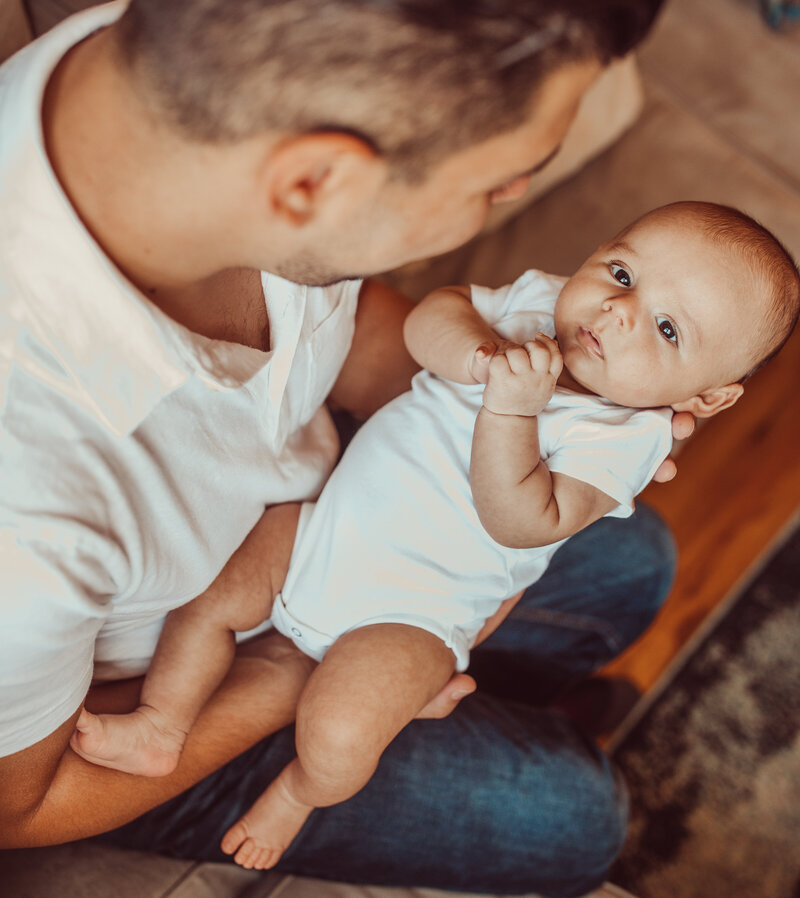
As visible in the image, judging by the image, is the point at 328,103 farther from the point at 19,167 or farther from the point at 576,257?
the point at 576,257

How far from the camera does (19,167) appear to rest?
1.96ft

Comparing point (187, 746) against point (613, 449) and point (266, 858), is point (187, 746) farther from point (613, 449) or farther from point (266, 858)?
point (613, 449)

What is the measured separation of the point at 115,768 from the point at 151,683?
0.10 metres

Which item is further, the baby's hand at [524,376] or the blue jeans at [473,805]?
the blue jeans at [473,805]

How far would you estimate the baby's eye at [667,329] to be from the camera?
0.90 m

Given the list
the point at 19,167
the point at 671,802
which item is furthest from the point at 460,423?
the point at 671,802

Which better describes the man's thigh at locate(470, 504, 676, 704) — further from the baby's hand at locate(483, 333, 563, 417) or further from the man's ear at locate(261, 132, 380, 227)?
the man's ear at locate(261, 132, 380, 227)

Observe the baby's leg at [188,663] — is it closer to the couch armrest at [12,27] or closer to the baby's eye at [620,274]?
the baby's eye at [620,274]

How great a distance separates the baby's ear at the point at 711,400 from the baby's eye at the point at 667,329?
95mm

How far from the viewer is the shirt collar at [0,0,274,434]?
1.97 feet

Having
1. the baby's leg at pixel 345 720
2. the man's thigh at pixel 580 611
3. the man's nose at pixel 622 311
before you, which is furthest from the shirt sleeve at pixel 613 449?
the man's thigh at pixel 580 611

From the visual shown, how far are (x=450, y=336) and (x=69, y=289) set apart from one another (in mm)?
462

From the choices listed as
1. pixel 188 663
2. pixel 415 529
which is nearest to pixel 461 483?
pixel 415 529

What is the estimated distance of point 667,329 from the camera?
0.91 metres
